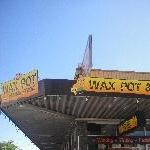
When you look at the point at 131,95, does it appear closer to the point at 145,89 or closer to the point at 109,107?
the point at 145,89

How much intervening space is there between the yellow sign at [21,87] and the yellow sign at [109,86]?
1.78 m

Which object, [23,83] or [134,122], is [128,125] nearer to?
[134,122]

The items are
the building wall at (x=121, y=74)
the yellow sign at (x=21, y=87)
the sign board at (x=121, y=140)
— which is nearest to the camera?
the yellow sign at (x=21, y=87)

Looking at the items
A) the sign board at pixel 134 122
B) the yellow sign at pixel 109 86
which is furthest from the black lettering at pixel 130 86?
the sign board at pixel 134 122

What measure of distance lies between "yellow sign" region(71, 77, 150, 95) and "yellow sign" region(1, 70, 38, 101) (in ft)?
5.83

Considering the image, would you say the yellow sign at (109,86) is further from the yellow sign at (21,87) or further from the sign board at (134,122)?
the yellow sign at (21,87)

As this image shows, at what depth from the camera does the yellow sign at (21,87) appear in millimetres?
15172

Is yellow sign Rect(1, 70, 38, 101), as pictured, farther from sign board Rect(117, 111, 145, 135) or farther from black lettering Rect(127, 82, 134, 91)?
sign board Rect(117, 111, 145, 135)

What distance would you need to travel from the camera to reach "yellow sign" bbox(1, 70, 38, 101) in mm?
15172

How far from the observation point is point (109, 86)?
14656mm

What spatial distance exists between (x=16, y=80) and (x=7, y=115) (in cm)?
341

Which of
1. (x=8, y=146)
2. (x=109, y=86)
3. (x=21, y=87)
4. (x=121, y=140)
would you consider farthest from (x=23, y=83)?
(x=8, y=146)

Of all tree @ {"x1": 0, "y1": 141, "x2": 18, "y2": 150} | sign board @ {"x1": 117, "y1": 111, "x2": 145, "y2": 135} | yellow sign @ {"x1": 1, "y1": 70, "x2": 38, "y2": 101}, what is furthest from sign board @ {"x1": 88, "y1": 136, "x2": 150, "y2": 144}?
tree @ {"x1": 0, "y1": 141, "x2": 18, "y2": 150}

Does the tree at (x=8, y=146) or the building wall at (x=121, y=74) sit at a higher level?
the tree at (x=8, y=146)
